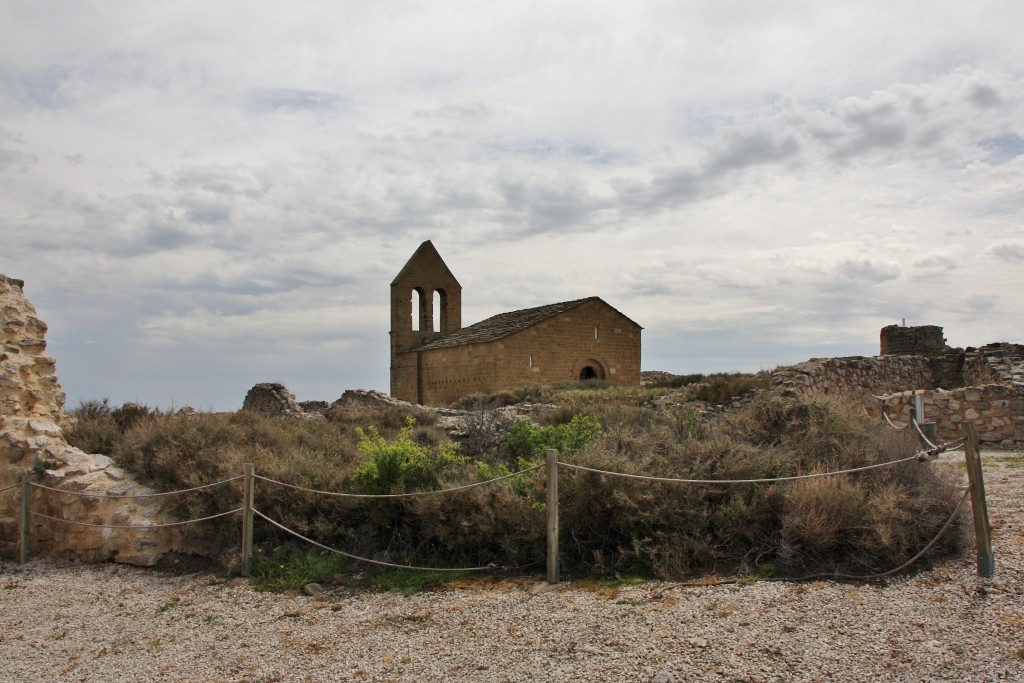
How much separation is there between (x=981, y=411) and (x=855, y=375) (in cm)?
361

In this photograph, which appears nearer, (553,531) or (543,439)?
(553,531)

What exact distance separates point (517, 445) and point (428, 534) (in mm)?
2380

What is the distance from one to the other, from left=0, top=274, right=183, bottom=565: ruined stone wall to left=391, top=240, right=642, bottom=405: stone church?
16.8 metres

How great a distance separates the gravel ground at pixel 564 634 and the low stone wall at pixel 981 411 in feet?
27.4

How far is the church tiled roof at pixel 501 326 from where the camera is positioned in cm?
2723

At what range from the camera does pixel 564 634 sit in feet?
16.2

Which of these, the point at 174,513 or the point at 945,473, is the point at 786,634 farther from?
the point at 174,513

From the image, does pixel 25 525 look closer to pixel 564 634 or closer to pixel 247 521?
pixel 247 521

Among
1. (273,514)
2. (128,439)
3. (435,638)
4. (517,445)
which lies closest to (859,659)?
(435,638)

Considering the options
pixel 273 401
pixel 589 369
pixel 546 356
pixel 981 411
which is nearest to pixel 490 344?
pixel 546 356

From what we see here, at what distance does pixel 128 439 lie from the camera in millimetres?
9852

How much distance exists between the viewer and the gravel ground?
4273 mm

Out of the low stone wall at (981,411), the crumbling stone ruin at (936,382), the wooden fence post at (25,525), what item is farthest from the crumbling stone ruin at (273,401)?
the low stone wall at (981,411)

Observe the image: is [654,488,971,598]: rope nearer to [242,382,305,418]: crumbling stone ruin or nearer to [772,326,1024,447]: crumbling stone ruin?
[772,326,1024,447]: crumbling stone ruin
